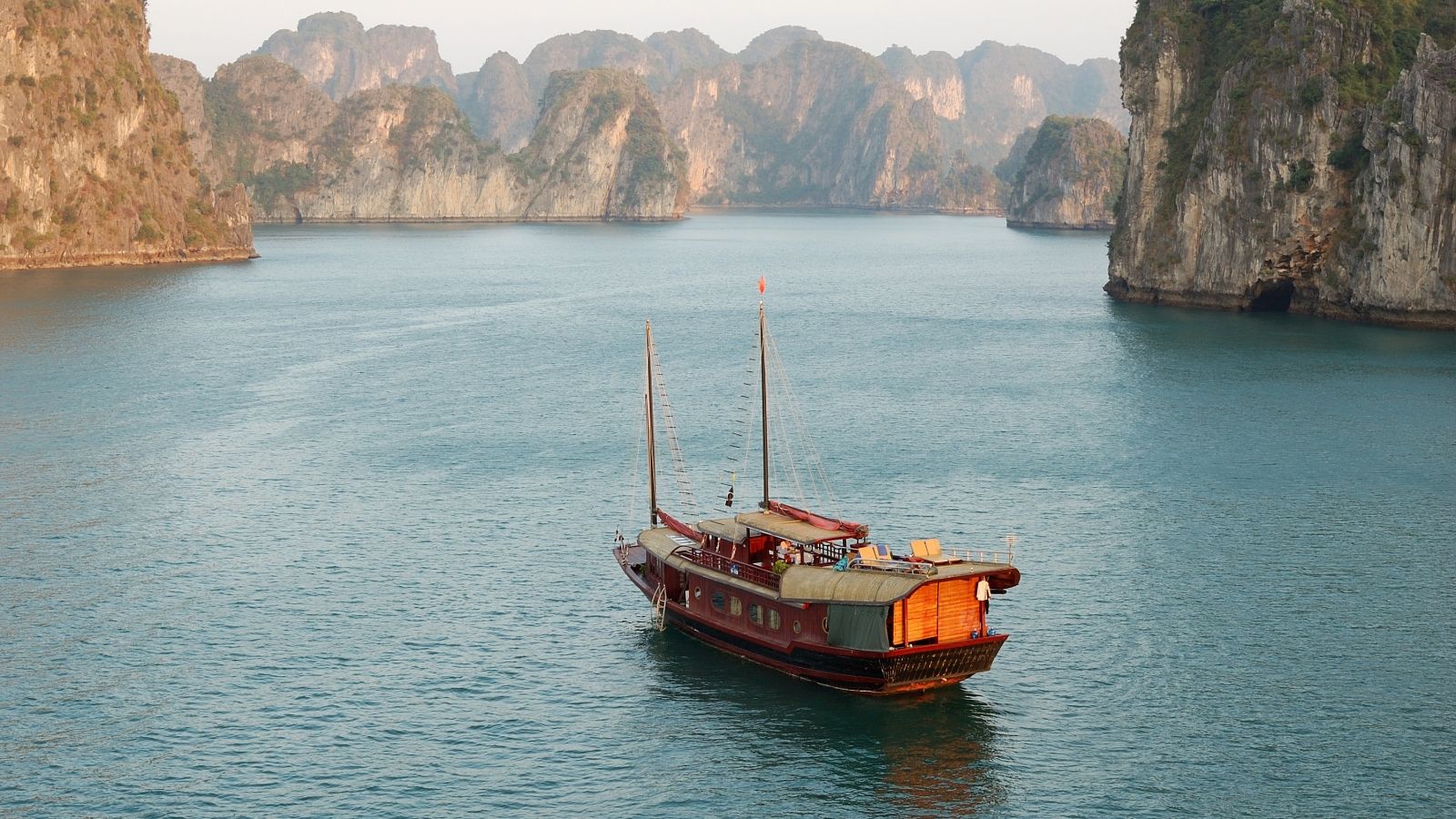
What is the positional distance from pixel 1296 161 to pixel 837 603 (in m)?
104

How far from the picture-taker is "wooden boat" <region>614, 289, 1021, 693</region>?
50.1 m

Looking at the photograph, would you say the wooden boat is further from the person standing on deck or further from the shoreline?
the shoreline

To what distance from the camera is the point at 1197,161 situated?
486 feet

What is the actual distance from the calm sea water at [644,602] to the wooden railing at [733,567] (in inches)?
127

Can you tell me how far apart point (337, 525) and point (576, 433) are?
22782 mm

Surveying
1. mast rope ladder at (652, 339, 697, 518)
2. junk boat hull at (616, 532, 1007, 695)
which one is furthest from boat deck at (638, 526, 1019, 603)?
mast rope ladder at (652, 339, 697, 518)

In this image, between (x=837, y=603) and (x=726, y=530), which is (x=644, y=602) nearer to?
(x=726, y=530)

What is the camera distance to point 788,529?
54.9 meters

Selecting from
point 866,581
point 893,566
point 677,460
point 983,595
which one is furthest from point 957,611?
point 677,460

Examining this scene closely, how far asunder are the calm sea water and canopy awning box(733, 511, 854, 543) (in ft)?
16.2

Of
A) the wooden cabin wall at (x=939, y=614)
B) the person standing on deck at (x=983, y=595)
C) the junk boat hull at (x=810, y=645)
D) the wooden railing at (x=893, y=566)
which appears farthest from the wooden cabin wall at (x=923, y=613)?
the person standing on deck at (x=983, y=595)

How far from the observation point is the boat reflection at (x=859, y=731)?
44.7 m

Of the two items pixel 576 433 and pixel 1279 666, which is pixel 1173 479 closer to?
pixel 1279 666

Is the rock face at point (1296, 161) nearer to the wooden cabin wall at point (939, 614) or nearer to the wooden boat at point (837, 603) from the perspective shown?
the wooden boat at point (837, 603)
